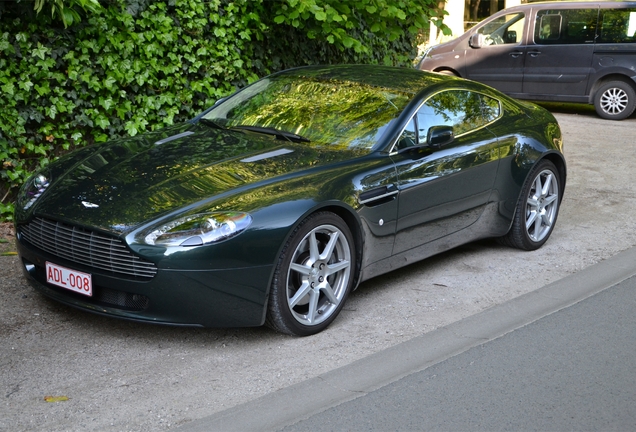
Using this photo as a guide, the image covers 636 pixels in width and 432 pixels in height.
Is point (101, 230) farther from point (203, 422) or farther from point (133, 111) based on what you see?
point (133, 111)

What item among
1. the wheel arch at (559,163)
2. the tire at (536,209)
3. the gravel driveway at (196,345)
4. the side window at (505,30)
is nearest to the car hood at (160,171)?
the gravel driveway at (196,345)

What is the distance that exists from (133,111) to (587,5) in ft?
31.0

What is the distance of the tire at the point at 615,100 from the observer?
574 inches

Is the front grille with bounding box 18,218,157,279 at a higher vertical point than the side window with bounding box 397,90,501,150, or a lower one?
lower

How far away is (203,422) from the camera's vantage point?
404 centimetres

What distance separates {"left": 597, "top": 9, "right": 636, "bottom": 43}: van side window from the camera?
46.9 feet

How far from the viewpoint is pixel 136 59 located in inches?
306

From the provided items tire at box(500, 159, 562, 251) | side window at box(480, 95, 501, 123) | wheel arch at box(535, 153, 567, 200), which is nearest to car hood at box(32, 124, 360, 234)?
side window at box(480, 95, 501, 123)

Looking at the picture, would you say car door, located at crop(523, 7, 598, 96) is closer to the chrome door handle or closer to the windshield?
the windshield

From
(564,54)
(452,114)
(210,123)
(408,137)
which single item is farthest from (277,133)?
(564,54)

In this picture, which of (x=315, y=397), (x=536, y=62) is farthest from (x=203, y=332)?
(x=536, y=62)

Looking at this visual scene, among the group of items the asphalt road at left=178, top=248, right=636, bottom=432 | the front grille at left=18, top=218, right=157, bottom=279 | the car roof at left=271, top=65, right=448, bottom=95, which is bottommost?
the asphalt road at left=178, top=248, right=636, bottom=432

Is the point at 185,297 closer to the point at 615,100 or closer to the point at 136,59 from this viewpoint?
the point at 136,59

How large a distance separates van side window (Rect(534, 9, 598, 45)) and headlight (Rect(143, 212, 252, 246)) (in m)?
11.5
